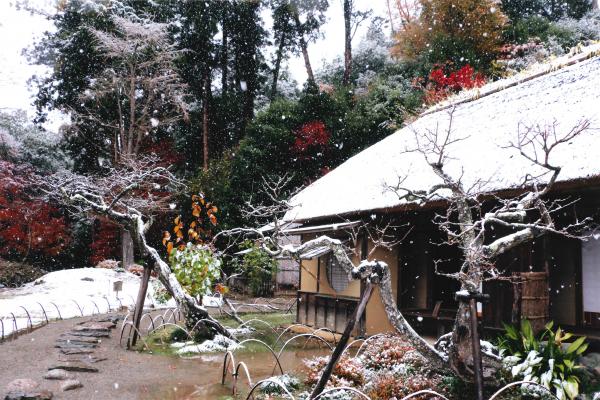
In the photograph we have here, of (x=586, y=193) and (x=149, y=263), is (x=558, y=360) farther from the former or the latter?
(x=149, y=263)

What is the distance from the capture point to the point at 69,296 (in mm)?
13859

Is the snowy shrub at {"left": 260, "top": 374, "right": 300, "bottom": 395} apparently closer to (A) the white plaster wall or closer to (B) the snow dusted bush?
(A) the white plaster wall

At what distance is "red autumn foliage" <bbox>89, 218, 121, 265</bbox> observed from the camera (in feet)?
67.2

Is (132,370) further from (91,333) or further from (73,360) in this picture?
(91,333)

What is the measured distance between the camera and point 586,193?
20.5 ft

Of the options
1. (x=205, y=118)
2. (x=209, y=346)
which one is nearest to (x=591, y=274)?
(x=209, y=346)

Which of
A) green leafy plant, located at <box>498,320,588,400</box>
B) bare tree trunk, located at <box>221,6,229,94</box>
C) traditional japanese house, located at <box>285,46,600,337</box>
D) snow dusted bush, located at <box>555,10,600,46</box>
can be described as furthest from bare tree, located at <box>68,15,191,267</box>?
green leafy plant, located at <box>498,320,588,400</box>

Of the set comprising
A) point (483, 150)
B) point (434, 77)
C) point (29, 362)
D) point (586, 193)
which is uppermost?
point (434, 77)

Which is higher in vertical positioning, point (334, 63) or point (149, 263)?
point (334, 63)

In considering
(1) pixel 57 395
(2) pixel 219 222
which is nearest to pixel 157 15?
(2) pixel 219 222

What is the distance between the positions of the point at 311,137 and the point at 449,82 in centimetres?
557

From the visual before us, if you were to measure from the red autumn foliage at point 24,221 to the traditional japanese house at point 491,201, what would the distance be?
1127cm

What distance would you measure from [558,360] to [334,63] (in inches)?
870

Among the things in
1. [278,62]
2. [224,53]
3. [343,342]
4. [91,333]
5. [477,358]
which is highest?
[224,53]
